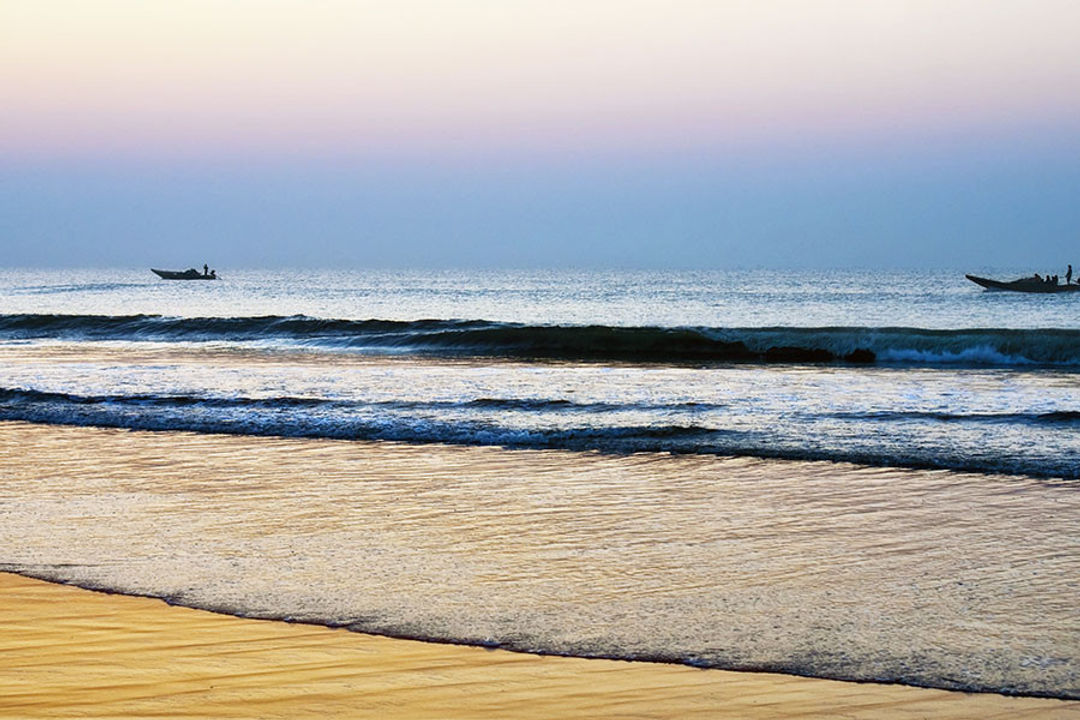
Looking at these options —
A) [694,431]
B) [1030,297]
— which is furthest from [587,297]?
[694,431]

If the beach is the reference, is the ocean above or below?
below

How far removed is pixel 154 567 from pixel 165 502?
2129mm

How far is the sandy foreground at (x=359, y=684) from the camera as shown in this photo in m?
3.80

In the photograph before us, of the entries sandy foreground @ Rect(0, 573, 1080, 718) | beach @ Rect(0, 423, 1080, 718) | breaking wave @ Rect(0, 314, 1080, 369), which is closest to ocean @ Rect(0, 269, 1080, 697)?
beach @ Rect(0, 423, 1080, 718)

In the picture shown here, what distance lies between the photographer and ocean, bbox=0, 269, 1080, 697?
5.05 meters

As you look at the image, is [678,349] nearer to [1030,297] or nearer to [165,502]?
[165,502]

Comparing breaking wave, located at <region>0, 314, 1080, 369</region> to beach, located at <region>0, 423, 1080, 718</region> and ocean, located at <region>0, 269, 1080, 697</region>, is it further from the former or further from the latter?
beach, located at <region>0, 423, 1080, 718</region>

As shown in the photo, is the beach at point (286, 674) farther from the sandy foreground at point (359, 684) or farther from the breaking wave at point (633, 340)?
the breaking wave at point (633, 340)

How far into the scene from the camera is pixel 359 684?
4098mm

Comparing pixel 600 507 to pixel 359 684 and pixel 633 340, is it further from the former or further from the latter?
pixel 633 340

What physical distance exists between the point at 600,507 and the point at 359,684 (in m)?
4.15

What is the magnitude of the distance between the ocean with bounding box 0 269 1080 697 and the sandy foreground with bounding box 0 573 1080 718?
0.81 feet

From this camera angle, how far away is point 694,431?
1234 centimetres

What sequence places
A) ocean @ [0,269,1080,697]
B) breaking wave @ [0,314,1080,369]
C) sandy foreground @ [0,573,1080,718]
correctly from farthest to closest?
1. breaking wave @ [0,314,1080,369]
2. ocean @ [0,269,1080,697]
3. sandy foreground @ [0,573,1080,718]
